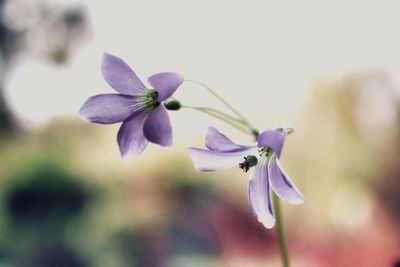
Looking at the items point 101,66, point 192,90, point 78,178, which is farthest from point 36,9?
point 101,66

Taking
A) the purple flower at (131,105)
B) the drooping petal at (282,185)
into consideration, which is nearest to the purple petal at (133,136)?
the purple flower at (131,105)

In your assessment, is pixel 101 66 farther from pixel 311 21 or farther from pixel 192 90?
pixel 311 21

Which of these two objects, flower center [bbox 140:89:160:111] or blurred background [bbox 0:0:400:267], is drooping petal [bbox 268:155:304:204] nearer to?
flower center [bbox 140:89:160:111]

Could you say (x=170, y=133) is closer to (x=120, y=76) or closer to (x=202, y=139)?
(x=120, y=76)

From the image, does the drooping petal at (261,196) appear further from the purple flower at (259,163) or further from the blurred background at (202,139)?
the blurred background at (202,139)

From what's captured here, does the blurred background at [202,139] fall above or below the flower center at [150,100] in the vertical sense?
below

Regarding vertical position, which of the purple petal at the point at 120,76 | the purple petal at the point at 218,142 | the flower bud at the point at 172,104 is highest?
the purple petal at the point at 120,76

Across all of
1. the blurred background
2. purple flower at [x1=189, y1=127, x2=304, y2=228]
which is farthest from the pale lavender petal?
the blurred background

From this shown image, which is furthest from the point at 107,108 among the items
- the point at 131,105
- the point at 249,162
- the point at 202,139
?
the point at 202,139
